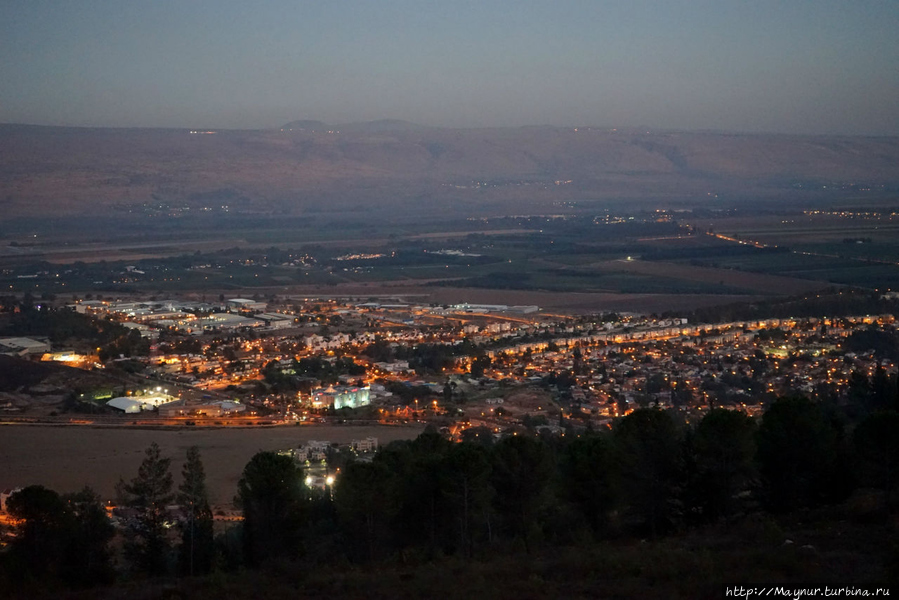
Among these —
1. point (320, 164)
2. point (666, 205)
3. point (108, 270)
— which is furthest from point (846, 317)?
point (320, 164)

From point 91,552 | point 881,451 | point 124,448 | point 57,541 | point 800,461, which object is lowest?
point 124,448

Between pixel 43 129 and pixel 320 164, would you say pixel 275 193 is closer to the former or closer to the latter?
pixel 320 164

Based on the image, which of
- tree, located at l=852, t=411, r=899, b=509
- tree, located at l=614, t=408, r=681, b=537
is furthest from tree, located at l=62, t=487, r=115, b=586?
tree, located at l=852, t=411, r=899, b=509

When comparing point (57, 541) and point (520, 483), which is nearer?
point (57, 541)

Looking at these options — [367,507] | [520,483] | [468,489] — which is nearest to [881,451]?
[520,483]

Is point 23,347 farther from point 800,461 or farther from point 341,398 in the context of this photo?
point 800,461

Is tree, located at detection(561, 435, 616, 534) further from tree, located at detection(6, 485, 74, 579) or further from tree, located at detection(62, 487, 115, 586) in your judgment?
tree, located at detection(6, 485, 74, 579)

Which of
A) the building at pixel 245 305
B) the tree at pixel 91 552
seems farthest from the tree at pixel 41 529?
the building at pixel 245 305
